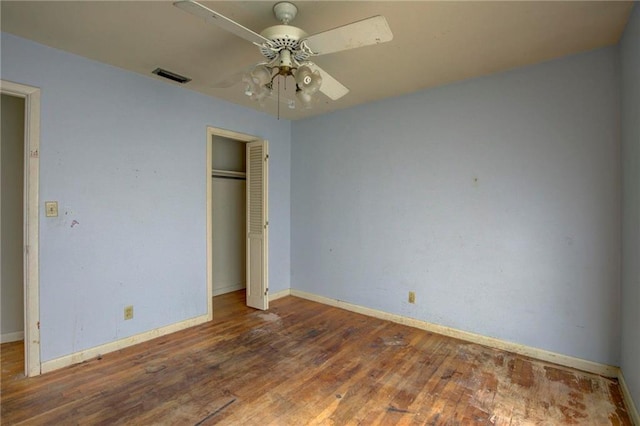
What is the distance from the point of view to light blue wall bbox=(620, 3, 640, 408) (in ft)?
6.15

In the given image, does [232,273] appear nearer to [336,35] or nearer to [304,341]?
[304,341]

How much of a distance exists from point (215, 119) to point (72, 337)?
243 centimetres

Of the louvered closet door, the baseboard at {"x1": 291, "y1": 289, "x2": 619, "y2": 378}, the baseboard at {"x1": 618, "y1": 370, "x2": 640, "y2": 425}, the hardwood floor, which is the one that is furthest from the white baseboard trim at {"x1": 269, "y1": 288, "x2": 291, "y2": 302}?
the baseboard at {"x1": 618, "y1": 370, "x2": 640, "y2": 425}

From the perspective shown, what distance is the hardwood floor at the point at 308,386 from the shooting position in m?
1.92

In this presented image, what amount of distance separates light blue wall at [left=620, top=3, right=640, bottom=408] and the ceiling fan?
1648 millimetres

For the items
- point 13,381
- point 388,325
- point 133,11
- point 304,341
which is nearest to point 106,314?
point 13,381

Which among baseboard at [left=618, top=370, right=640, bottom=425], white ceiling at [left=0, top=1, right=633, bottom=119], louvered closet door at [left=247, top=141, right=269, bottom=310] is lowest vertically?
baseboard at [left=618, top=370, right=640, bottom=425]

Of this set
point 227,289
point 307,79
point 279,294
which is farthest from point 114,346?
point 307,79

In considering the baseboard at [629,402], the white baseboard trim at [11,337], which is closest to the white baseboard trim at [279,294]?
the white baseboard trim at [11,337]

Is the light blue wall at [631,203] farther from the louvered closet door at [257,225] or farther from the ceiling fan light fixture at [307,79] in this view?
the louvered closet door at [257,225]

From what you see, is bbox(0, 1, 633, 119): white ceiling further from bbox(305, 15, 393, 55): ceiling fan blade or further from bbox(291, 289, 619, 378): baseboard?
bbox(291, 289, 619, 378): baseboard

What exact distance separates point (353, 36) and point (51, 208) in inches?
100

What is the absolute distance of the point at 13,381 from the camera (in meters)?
2.26

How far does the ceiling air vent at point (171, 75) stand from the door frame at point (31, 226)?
0.88 m
